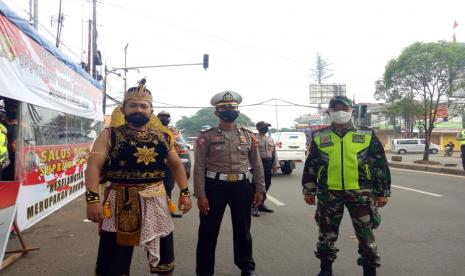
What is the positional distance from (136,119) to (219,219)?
139cm

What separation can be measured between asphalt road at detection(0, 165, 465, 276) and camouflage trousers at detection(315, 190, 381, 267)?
520 mm

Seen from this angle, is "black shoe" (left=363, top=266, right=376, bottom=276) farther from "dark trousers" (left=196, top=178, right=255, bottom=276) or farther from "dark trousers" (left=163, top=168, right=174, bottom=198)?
"dark trousers" (left=163, top=168, right=174, bottom=198)

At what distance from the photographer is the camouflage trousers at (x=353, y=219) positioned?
3.80 meters

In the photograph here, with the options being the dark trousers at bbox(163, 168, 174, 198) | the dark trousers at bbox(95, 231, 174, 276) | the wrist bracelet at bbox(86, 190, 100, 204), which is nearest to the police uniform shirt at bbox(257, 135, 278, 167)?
the dark trousers at bbox(163, 168, 174, 198)

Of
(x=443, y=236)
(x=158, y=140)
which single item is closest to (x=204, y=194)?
(x=158, y=140)

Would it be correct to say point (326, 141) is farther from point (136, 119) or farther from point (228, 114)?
point (136, 119)

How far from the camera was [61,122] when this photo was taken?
8.45 meters

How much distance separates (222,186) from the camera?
404cm

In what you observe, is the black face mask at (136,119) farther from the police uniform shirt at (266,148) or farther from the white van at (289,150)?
the white van at (289,150)

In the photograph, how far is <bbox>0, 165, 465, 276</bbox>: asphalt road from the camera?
14.8 feet

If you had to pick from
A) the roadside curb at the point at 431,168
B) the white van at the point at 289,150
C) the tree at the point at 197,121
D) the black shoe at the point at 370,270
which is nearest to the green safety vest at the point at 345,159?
the black shoe at the point at 370,270

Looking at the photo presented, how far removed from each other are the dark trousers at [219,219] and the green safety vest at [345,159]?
0.81 meters

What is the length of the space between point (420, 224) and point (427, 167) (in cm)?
1209

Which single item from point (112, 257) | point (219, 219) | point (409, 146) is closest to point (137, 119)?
point (112, 257)
